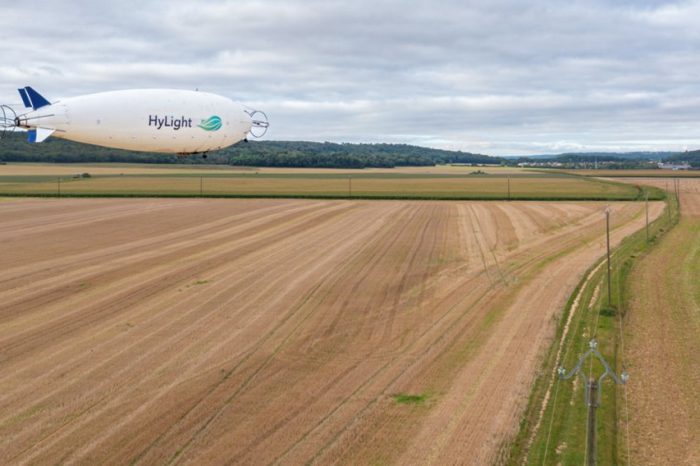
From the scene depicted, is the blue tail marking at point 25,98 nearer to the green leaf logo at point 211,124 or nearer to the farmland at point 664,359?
the green leaf logo at point 211,124

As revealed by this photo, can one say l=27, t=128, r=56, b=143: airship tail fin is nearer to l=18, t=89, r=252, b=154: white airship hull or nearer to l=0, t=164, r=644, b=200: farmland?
l=18, t=89, r=252, b=154: white airship hull

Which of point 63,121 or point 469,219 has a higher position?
point 63,121

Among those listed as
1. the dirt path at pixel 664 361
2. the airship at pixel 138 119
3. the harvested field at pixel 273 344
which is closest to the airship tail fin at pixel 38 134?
the airship at pixel 138 119

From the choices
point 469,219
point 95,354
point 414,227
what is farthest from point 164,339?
point 469,219

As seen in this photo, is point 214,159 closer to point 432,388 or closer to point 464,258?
point 464,258

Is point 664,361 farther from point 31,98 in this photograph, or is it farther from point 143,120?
point 31,98
